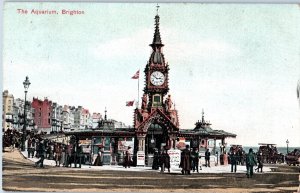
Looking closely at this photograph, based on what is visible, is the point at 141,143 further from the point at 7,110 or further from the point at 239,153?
the point at 7,110

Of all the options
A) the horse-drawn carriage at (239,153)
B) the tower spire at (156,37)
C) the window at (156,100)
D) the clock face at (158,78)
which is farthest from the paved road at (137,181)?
the tower spire at (156,37)

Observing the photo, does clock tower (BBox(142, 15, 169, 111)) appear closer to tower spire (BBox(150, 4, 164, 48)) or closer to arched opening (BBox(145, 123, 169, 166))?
tower spire (BBox(150, 4, 164, 48))

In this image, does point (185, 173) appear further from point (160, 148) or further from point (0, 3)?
point (0, 3)

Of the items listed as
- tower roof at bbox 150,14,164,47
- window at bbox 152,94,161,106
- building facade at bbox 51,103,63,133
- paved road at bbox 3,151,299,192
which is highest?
tower roof at bbox 150,14,164,47

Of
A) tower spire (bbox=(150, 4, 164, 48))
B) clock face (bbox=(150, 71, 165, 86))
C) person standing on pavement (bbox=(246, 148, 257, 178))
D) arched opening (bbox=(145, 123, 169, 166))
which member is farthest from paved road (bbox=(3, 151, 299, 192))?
tower spire (bbox=(150, 4, 164, 48))

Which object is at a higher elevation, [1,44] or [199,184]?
[1,44]

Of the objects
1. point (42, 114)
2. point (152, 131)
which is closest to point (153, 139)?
point (152, 131)

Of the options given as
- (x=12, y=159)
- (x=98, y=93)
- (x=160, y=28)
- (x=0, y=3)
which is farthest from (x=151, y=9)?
(x=12, y=159)
